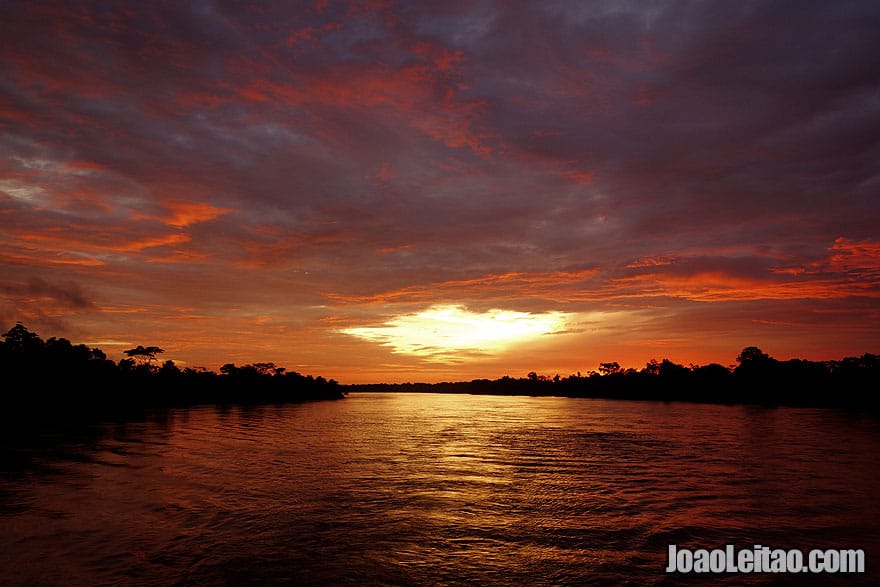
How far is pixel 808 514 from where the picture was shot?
68.3ft

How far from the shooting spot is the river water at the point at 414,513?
14.4 meters

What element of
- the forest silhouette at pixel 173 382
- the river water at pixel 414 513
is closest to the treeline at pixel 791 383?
the forest silhouette at pixel 173 382

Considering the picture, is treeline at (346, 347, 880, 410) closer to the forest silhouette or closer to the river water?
the forest silhouette

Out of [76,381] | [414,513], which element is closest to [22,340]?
[76,381]

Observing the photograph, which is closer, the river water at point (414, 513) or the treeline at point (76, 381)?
the river water at point (414, 513)

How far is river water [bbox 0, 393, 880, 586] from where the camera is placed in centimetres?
1441

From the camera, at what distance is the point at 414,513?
20.8 meters

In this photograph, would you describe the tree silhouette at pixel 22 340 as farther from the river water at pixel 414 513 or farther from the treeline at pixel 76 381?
the river water at pixel 414 513

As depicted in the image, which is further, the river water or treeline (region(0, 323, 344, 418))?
treeline (region(0, 323, 344, 418))

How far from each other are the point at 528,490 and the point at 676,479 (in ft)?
32.0

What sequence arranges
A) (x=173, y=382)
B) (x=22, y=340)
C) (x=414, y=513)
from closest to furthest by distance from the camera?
(x=414, y=513), (x=22, y=340), (x=173, y=382)

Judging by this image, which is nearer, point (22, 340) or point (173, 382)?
point (22, 340)

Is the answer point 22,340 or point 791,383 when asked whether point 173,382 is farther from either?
point 791,383

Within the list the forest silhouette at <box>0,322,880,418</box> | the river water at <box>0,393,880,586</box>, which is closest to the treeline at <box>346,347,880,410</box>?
the forest silhouette at <box>0,322,880,418</box>
